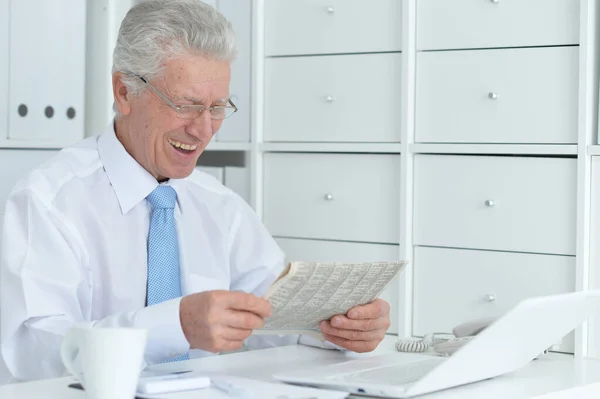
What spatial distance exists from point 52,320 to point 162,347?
200mm

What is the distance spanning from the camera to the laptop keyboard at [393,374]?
121 cm

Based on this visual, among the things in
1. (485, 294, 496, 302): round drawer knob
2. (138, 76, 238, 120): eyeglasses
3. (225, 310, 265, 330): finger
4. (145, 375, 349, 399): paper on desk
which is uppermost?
(138, 76, 238, 120): eyeglasses

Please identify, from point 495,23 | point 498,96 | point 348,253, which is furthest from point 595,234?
point 348,253

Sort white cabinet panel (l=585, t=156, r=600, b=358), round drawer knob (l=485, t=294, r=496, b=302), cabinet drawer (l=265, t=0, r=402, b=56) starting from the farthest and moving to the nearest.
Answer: cabinet drawer (l=265, t=0, r=402, b=56) < round drawer knob (l=485, t=294, r=496, b=302) < white cabinet panel (l=585, t=156, r=600, b=358)

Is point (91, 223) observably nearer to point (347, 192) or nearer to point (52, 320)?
point (52, 320)

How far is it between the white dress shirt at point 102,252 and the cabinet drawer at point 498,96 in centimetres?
72

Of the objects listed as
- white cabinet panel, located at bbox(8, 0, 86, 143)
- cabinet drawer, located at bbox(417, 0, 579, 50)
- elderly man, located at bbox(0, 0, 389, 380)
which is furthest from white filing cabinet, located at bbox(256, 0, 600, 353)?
elderly man, located at bbox(0, 0, 389, 380)

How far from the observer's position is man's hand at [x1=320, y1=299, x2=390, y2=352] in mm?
1463

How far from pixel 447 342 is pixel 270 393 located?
0.44 metres

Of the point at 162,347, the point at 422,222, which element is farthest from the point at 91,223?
the point at 422,222

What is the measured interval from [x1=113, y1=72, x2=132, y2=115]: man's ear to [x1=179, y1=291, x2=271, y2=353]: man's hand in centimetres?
59

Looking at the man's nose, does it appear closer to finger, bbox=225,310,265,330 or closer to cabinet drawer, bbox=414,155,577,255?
finger, bbox=225,310,265,330

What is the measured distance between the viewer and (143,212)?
170 cm

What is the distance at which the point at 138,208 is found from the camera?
170cm
